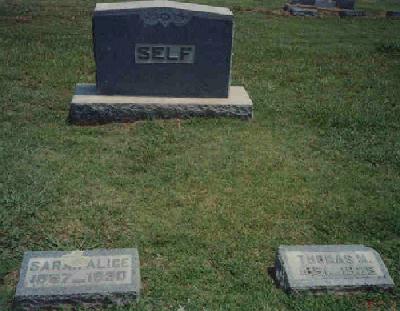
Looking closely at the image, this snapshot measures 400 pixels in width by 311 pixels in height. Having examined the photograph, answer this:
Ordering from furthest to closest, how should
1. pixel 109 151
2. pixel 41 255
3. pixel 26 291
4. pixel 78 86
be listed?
1. pixel 78 86
2. pixel 109 151
3. pixel 41 255
4. pixel 26 291

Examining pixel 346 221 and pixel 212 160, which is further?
pixel 212 160

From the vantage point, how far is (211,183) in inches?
239

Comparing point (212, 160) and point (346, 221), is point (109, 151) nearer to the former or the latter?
point (212, 160)

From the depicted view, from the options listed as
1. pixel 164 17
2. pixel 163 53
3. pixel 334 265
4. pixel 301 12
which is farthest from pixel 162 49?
pixel 301 12

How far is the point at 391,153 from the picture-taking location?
7051 mm

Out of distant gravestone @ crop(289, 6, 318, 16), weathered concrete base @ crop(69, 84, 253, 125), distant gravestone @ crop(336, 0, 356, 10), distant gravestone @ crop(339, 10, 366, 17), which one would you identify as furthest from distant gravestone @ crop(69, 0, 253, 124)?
distant gravestone @ crop(336, 0, 356, 10)

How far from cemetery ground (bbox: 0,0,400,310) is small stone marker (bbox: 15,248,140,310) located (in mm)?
254

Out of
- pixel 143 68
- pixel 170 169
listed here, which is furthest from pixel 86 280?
pixel 143 68

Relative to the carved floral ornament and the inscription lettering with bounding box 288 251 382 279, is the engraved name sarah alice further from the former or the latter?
the carved floral ornament

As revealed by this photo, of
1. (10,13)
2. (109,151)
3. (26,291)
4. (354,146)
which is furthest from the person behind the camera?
(10,13)

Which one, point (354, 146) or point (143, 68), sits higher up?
point (143, 68)

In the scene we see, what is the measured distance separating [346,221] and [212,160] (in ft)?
6.78

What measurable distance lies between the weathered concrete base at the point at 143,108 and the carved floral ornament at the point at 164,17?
1.22 meters

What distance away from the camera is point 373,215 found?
5516 millimetres
